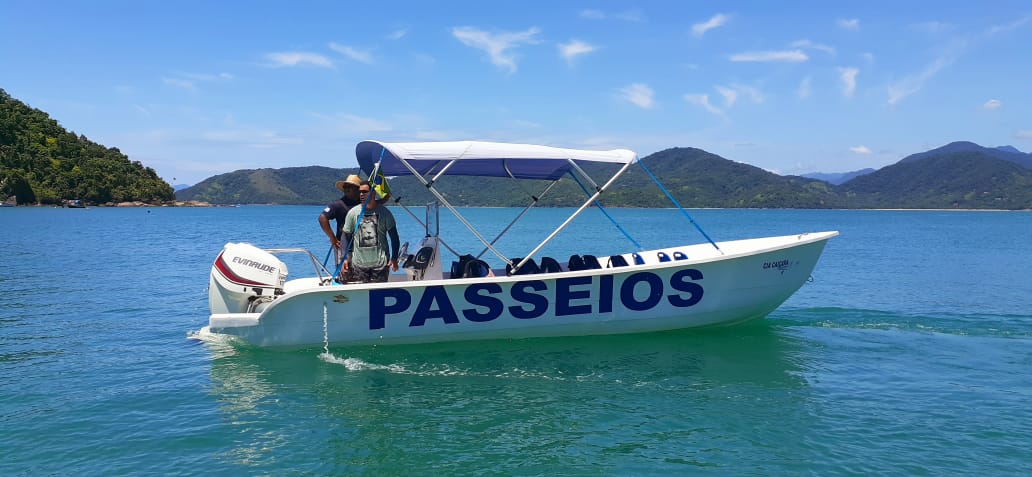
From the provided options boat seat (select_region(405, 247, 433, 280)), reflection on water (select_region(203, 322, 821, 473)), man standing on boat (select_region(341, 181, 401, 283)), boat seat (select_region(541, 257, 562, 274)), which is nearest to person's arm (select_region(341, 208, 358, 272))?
man standing on boat (select_region(341, 181, 401, 283))

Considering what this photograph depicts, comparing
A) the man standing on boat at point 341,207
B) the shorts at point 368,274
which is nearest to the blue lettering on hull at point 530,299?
the shorts at point 368,274

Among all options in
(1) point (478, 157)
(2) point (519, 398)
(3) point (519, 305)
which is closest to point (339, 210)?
(1) point (478, 157)

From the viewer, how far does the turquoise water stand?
17.7 ft

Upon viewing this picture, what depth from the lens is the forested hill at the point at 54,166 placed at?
108438mm

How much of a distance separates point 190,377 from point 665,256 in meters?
7.15

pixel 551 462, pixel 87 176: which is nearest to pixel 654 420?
pixel 551 462

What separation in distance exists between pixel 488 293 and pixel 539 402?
174cm

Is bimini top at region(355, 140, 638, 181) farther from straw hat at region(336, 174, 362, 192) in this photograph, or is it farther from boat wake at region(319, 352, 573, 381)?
boat wake at region(319, 352, 573, 381)

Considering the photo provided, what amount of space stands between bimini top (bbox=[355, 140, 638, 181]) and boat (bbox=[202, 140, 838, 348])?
19 millimetres

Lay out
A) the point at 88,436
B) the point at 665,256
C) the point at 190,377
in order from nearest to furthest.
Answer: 1. the point at 88,436
2. the point at 190,377
3. the point at 665,256

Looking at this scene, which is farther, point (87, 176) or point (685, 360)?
point (87, 176)

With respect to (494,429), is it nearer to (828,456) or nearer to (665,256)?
(828,456)

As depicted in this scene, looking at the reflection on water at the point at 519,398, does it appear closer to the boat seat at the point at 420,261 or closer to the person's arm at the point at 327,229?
the boat seat at the point at 420,261

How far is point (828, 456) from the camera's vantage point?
545cm
